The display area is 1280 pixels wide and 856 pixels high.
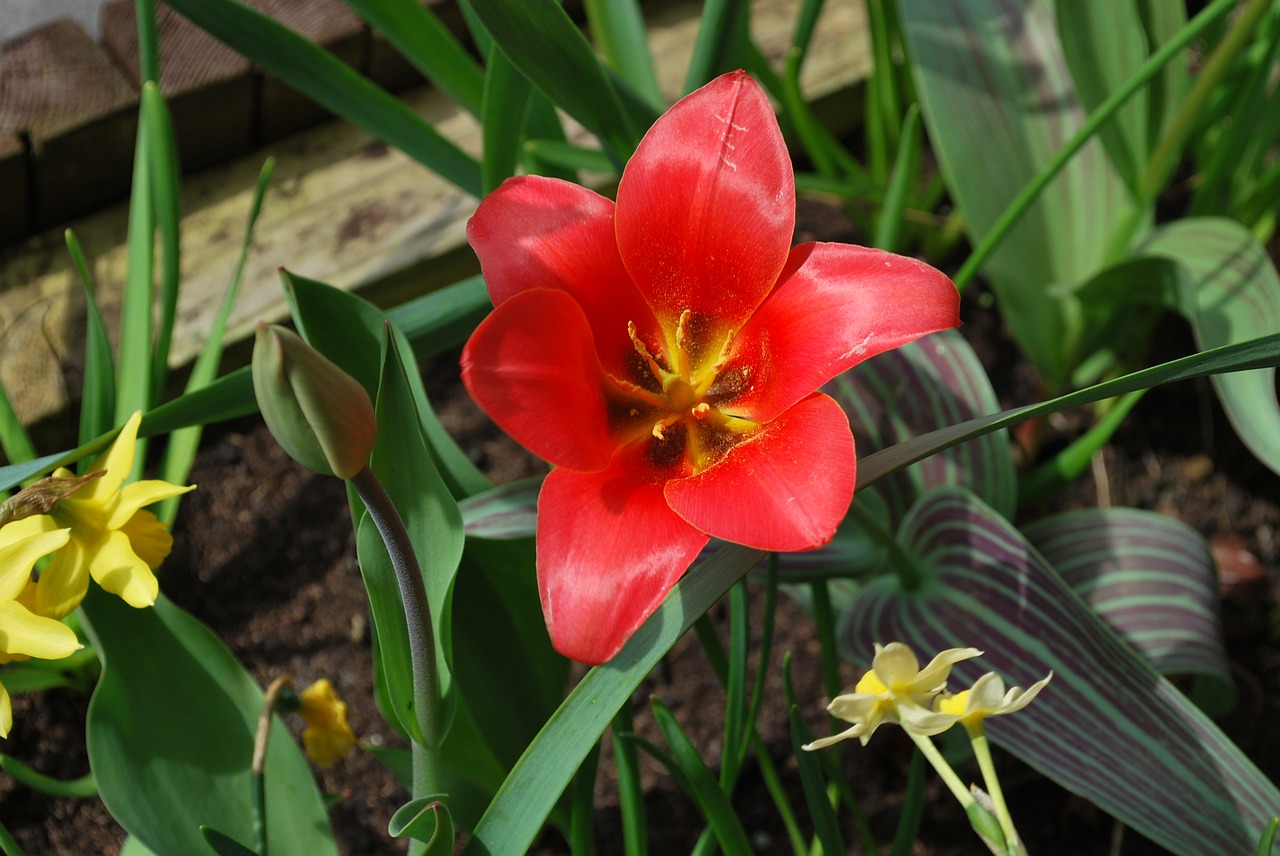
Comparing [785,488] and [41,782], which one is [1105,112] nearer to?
[785,488]

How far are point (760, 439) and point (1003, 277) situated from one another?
734mm

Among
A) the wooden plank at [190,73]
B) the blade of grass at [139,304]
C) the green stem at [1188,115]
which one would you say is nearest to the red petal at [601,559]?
the blade of grass at [139,304]

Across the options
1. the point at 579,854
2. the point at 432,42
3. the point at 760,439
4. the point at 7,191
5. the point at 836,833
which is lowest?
the point at 579,854

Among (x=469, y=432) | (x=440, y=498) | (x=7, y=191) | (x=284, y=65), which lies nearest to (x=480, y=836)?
(x=440, y=498)

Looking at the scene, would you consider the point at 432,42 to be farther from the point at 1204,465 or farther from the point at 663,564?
the point at 1204,465

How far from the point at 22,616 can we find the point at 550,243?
357mm

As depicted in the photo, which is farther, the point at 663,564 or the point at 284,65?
the point at 284,65

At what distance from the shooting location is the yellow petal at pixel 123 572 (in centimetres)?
64

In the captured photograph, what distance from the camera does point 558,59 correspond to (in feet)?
2.53

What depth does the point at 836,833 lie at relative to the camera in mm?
741

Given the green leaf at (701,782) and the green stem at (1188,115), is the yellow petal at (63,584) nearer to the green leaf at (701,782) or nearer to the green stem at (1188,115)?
the green leaf at (701,782)

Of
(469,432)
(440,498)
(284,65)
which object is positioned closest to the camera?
(440,498)

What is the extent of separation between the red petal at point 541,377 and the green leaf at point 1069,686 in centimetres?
44

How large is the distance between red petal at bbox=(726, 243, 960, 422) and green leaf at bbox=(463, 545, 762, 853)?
105 mm
